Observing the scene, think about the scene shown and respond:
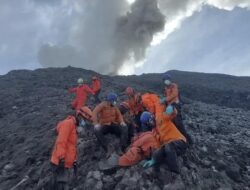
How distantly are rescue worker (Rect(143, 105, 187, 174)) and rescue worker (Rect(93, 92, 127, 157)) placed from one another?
1.62m

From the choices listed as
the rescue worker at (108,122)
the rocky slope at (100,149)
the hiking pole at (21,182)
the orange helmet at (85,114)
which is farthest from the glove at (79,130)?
the hiking pole at (21,182)

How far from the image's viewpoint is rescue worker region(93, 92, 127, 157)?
14992 millimetres

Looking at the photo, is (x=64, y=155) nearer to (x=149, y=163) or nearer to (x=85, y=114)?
(x=149, y=163)

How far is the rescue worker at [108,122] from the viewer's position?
14992 mm

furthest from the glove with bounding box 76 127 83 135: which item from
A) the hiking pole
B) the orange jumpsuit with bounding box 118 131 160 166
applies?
the orange jumpsuit with bounding box 118 131 160 166

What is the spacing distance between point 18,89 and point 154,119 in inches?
970

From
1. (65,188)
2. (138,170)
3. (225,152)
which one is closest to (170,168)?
(138,170)

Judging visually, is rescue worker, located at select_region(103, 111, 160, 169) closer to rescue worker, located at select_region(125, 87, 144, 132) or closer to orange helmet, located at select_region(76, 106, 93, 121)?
rescue worker, located at select_region(125, 87, 144, 132)

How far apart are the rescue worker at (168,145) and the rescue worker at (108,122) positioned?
1.62m

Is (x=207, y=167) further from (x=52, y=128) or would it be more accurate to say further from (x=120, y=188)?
(x=52, y=128)

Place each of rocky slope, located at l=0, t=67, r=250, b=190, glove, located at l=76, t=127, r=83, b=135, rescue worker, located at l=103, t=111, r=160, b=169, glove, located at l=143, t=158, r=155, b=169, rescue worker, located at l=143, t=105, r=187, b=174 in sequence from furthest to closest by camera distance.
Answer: glove, located at l=76, t=127, r=83, b=135 → rescue worker, located at l=103, t=111, r=160, b=169 → rocky slope, located at l=0, t=67, r=250, b=190 → glove, located at l=143, t=158, r=155, b=169 → rescue worker, located at l=143, t=105, r=187, b=174

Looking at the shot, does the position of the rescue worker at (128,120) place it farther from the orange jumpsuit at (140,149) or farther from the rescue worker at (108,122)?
the orange jumpsuit at (140,149)

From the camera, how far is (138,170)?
1393 cm

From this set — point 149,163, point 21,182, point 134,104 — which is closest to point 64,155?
point 21,182
